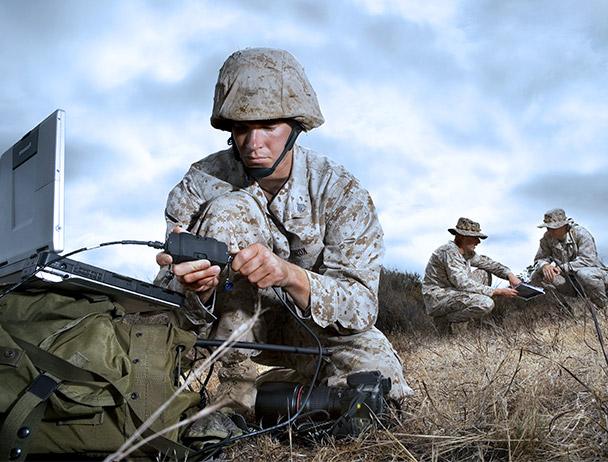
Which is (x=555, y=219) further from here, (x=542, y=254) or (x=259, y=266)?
(x=259, y=266)

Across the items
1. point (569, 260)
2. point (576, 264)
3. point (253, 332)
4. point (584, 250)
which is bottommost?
point (253, 332)

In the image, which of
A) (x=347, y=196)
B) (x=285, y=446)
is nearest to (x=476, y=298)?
(x=347, y=196)

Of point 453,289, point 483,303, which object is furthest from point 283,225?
point 453,289

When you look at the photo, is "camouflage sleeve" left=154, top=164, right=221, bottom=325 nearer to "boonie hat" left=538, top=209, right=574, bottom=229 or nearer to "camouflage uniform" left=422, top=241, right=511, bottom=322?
"camouflage uniform" left=422, top=241, right=511, bottom=322

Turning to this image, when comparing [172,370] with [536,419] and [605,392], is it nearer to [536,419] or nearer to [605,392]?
[536,419]

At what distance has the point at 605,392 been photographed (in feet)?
8.36

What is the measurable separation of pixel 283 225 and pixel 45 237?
4.10 feet

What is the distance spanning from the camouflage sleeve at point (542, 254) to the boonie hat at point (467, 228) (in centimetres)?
159

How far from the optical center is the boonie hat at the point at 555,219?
11.6 meters

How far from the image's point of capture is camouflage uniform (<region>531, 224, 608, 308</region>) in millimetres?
10789

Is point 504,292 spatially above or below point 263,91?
below

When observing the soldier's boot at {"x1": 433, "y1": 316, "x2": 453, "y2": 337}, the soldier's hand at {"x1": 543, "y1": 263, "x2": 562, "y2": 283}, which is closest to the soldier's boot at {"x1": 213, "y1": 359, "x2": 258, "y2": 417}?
the soldier's boot at {"x1": 433, "y1": 316, "x2": 453, "y2": 337}

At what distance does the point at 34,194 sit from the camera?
2342 millimetres

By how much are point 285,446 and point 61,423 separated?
84cm
